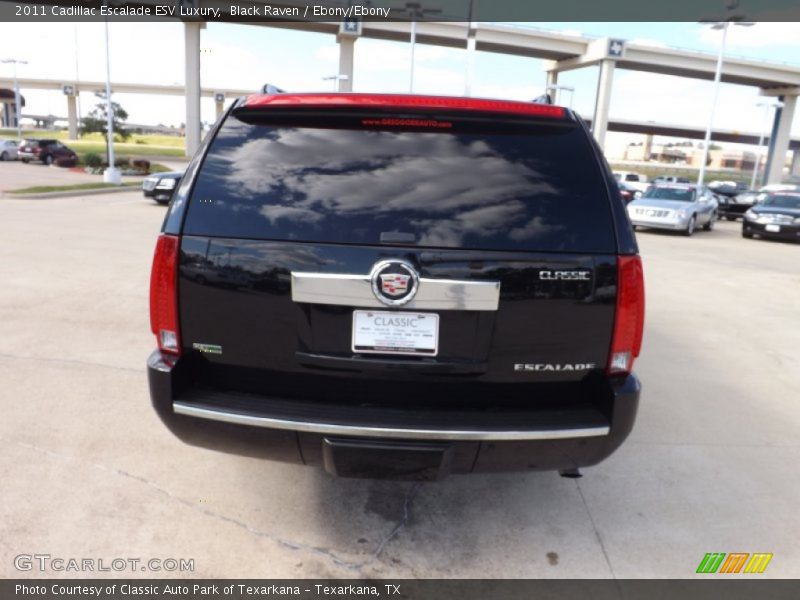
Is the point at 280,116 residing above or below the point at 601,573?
above

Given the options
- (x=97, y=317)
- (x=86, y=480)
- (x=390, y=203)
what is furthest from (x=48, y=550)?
(x=97, y=317)

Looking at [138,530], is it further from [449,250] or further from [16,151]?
[16,151]

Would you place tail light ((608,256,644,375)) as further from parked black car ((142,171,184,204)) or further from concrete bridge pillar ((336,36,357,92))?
concrete bridge pillar ((336,36,357,92))

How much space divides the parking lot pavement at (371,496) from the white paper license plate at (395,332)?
41.8 inches

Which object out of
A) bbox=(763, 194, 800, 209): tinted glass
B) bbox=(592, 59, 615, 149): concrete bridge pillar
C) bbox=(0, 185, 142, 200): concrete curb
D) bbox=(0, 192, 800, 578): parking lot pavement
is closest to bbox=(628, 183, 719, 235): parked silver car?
bbox=(763, 194, 800, 209): tinted glass

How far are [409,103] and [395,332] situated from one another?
982mm

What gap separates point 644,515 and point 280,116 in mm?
2754

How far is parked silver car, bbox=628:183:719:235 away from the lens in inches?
711

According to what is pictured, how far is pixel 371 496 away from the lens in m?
3.45

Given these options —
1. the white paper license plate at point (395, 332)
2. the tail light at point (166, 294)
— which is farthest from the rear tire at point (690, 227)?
the tail light at point (166, 294)

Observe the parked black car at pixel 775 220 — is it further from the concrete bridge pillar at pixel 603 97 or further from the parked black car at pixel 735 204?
the concrete bridge pillar at pixel 603 97

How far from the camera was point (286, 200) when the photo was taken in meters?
2.58

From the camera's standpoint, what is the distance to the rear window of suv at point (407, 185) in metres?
2.53

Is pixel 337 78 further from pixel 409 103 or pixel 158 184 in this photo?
pixel 409 103
